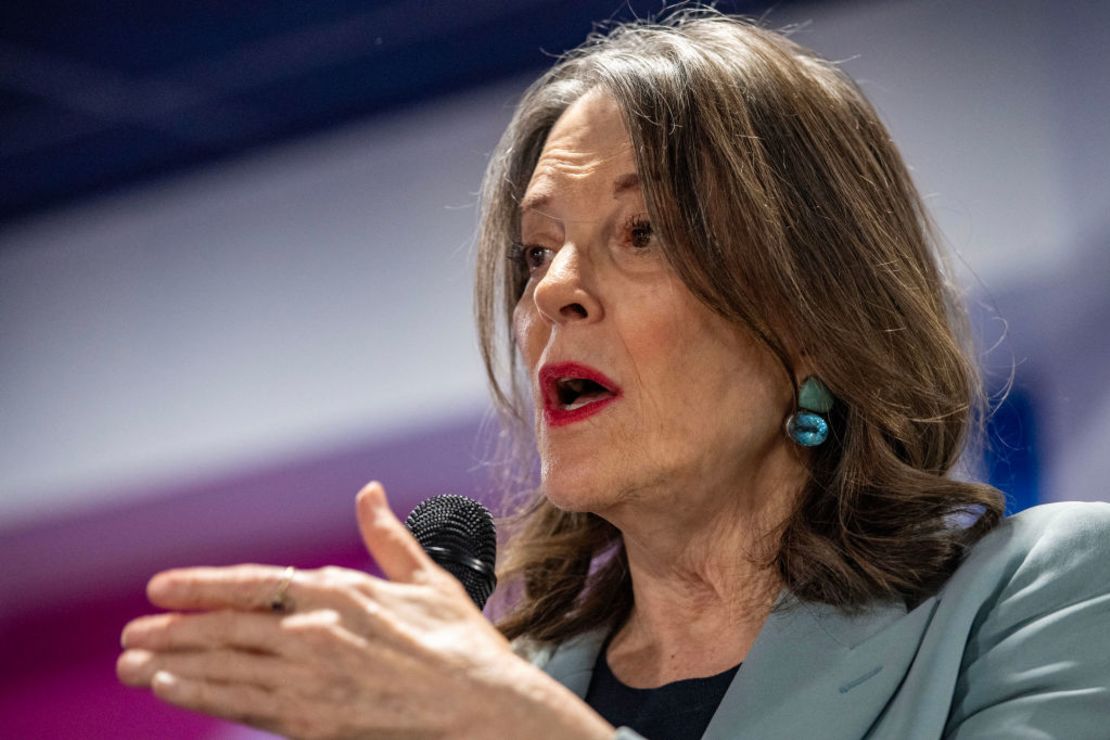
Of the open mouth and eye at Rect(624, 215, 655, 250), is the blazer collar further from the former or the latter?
eye at Rect(624, 215, 655, 250)

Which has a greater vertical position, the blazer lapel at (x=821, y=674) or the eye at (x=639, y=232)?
the eye at (x=639, y=232)

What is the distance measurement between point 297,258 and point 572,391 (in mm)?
2306

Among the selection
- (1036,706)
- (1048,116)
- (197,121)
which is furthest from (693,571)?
(197,121)

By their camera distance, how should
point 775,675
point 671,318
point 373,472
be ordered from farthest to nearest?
Answer: 1. point 373,472
2. point 671,318
3. point 775,675

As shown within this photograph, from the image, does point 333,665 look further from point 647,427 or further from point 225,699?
point 647,427

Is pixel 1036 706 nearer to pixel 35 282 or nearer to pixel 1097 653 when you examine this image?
pixel 1097 653

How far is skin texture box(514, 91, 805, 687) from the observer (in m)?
1.52

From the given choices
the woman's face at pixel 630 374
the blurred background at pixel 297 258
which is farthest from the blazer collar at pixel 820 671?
the blurred background at pixel 297 258

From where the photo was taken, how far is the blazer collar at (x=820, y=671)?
1.35m

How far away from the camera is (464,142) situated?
3461mm

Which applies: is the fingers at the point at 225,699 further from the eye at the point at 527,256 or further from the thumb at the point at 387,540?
the eye at the point at 527,256

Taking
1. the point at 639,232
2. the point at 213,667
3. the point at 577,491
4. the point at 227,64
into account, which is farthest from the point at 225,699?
the point at 227,64

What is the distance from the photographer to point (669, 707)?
1.53m

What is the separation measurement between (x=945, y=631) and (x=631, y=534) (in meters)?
0.43
